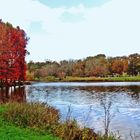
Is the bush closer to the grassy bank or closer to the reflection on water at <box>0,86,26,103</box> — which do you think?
the grassy bank

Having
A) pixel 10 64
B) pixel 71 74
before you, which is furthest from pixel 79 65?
pixel 10 64

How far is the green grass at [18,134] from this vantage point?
1554 centimetres

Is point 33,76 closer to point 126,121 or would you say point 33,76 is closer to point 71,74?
point 71,74

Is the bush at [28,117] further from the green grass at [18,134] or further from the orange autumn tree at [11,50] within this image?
the orange autumn tree at [11,50]

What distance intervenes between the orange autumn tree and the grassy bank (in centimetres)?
3317

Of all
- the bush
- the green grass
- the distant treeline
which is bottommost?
the green grass

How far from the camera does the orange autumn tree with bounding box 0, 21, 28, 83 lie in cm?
5372

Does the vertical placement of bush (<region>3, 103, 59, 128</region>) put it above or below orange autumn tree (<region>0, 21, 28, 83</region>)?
below

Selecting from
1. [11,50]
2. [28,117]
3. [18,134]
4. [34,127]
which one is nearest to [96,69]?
[11,50]

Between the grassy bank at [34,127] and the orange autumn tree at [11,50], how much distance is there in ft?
109

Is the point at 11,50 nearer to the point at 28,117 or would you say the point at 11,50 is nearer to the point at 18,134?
the point at 28,117

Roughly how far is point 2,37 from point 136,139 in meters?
35.7

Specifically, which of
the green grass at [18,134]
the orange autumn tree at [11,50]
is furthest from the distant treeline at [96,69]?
the green grass at [18,134]

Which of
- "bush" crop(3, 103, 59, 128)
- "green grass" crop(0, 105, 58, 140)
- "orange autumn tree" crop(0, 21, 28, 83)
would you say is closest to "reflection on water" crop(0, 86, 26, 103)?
"orange autumn tree" crop(0, 21, 28, 83)
